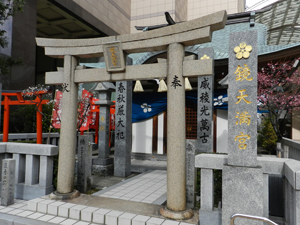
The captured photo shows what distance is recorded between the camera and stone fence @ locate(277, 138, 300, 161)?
837 cm

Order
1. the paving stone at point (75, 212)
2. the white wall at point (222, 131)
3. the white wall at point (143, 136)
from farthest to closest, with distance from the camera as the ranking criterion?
the white wall at point (143, 136) < the white wall at point (222, 131) < the paving stone at point (75, 212)

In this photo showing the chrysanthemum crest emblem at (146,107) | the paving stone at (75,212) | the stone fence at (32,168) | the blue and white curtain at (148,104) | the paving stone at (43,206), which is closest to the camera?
the paving stone at (75,212)

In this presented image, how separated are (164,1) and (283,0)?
15.4 metres

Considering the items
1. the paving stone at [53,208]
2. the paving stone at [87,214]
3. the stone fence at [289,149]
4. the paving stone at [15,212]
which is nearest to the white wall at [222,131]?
the stone fence at [289,149]

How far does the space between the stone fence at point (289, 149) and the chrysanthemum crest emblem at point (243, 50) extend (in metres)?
6.06

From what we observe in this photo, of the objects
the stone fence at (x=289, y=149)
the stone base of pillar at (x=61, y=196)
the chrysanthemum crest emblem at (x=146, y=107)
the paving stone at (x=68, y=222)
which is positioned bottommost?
the paving stone at (x=68, y=222)

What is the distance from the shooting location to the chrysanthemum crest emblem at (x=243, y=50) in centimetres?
395

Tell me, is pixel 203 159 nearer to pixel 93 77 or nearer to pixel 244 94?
pixel 244 94

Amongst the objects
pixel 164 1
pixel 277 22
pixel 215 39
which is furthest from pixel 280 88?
pixel 164 1

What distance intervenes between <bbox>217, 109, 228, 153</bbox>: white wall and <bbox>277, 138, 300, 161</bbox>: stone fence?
8.74 feet

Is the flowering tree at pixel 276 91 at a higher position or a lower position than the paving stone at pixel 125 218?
higher

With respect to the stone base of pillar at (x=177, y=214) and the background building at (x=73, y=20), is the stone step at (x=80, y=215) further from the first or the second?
the background building at (x=73, y=20)

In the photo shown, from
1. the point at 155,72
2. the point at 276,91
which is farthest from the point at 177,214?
the point at 276,91

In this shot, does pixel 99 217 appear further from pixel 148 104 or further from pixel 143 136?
pixel 148 104
